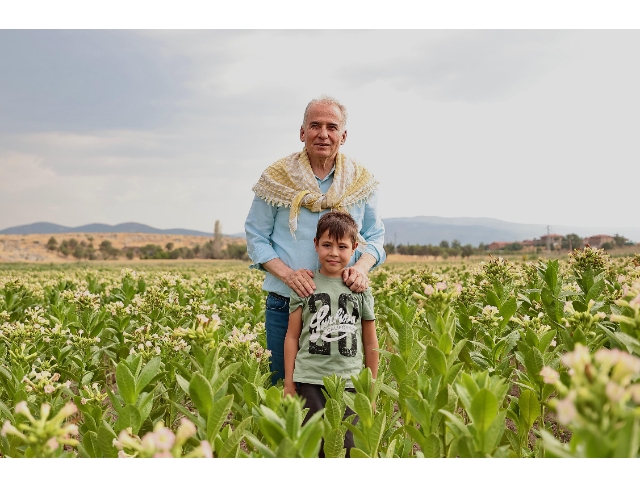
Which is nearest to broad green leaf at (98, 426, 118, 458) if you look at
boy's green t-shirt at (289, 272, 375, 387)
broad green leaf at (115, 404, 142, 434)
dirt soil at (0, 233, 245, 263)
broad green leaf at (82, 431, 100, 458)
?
broad green leaf at (115, 404, 142, 434)

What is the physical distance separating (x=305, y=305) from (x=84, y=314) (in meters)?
3.20

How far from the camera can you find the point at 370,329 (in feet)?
12.0

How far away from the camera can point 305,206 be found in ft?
12.8

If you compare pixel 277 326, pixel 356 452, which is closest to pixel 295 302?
pixel 277 326

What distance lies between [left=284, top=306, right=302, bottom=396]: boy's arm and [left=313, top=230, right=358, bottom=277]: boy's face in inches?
13.3

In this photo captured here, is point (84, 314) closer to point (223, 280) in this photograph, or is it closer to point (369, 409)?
point (369, 409)

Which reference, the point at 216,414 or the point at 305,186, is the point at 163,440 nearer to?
the point at 216,414

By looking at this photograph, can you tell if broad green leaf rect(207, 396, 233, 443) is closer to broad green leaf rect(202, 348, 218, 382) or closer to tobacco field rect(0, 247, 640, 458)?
tobacco field rect(0, 247, 640, 458)

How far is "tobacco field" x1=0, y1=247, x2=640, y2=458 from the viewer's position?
146cm

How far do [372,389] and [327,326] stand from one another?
464 mm

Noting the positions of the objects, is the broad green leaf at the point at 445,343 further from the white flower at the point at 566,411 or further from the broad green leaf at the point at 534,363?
the white flower at the point at 566,411

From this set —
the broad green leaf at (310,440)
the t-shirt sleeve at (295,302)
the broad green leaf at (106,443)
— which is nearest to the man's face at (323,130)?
the t-shirt sleeve at (295,302)

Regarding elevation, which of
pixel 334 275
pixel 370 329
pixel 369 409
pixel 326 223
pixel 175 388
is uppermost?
pixel 326 223

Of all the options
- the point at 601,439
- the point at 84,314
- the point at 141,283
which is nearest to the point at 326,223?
the point at 601,439
